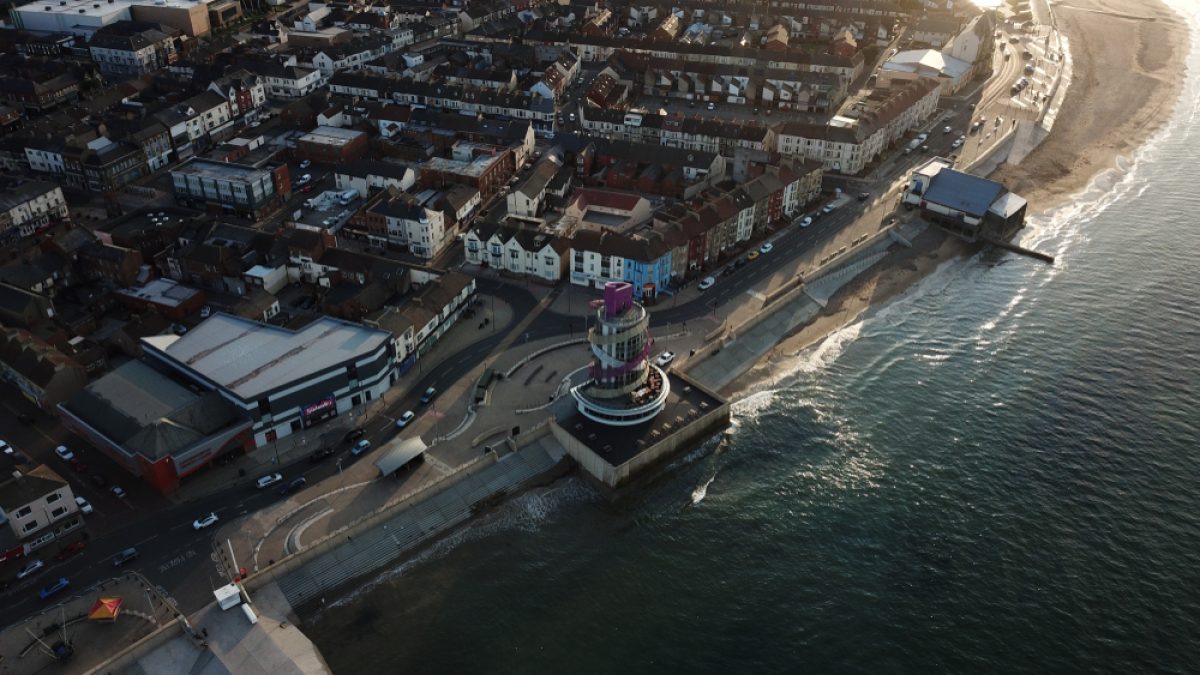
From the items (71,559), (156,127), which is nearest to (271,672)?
(71,559)

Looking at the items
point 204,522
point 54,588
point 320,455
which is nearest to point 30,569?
point 54,588

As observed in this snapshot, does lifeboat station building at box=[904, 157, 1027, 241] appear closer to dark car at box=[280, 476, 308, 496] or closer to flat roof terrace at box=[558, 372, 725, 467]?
flat roof terrace at box=[558, 372, 725, 467]

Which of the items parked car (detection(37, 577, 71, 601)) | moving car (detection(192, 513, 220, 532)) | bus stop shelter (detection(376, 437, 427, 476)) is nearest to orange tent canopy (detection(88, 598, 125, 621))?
parked car (detection(37, 577, 71, 601))

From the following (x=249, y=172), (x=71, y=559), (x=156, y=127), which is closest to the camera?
(x=71, y=559)

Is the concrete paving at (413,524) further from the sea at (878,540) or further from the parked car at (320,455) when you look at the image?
the parked car at (320,455)

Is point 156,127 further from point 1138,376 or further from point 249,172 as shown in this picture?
point 1138,376

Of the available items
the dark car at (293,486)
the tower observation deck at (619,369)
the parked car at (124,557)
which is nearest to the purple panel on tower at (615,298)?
the tower observation deck at (619,369)
